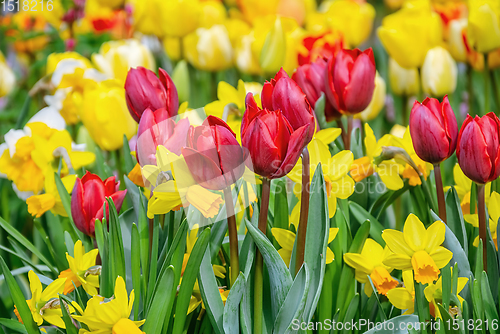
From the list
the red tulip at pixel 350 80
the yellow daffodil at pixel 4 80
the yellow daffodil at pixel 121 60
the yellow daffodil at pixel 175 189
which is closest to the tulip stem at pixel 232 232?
the yellow daffodil at pixel 175 189

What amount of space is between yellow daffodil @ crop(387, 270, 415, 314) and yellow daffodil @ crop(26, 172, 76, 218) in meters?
0.54

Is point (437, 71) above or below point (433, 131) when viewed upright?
below

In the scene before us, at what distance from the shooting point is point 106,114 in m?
0.94

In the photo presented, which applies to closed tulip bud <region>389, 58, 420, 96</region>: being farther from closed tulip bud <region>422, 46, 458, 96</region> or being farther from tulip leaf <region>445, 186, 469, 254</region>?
tulip leaf <region>445, 186, 469, 254</region>

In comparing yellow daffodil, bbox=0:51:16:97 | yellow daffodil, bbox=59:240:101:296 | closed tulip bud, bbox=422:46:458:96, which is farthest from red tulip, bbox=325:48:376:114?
yellow daffodil, bbox=0:51:16:97

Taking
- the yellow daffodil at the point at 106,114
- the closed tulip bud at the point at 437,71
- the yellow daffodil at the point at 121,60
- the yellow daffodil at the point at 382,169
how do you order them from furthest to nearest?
the yellow daffodil at the point at 121,60 → the closed tulip bud at the point at 437,71 → the yellow daffodil at the point at 106,114 → the yellow daffodil at the point at 382,169

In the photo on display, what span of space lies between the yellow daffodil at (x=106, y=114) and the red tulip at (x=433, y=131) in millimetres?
622

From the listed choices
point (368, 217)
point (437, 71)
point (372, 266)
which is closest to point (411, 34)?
point (437, 71)

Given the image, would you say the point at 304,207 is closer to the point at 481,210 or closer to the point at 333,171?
the point at 333,171

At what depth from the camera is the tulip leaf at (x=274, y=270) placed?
0.50 meters

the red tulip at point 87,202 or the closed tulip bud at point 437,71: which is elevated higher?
the red tulip at point 87,202

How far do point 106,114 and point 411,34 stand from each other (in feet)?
2.67

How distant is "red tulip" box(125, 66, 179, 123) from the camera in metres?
0.65

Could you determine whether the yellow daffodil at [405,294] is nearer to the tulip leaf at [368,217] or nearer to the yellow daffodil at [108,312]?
the tulip leaf at [368,217]
